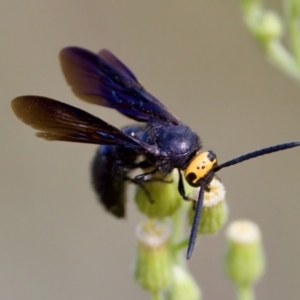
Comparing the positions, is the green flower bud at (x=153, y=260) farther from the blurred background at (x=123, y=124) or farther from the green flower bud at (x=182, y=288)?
the blurred background at (x=123, y=124)

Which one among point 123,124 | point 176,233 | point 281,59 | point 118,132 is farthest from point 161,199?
point 123,124

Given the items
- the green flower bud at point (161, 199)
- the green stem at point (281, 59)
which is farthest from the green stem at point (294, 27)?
the green flower bud at point (161, 199)

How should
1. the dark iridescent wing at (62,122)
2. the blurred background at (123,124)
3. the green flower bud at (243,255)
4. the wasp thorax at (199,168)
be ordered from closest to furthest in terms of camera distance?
1. the dark iridescent wing at (62,122)
2. the wasp thorax at (199,168)
3. the green flower bud at (243,255)
4. the blurred background at (123,124)

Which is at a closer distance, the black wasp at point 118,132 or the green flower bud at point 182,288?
the black wasp at point 118,132

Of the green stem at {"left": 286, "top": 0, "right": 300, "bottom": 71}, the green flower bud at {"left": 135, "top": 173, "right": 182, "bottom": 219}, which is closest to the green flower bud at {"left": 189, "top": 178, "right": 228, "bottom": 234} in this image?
the green flower bud at {"left": 135, "top": 173, "right": 182, "bottom": 219}

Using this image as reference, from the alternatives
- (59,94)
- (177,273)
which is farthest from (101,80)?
(59,94)

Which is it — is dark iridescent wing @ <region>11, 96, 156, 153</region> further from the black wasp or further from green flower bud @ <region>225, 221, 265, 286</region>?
green flower bud @ <region>225, 221, 265, 286</region>
